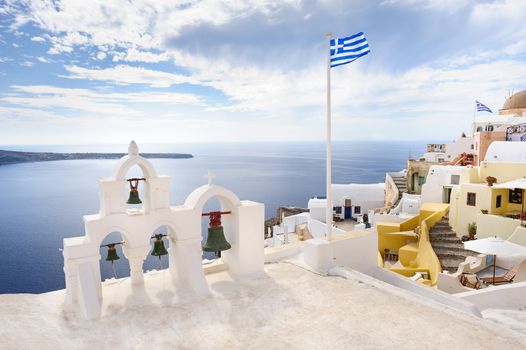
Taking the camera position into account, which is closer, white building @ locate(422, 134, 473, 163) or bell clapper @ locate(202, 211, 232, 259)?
bell clapper @ locate(202, 211, 232, 259)

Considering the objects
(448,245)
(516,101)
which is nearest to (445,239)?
(448,245)

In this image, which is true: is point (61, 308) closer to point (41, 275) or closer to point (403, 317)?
point (403, 317)

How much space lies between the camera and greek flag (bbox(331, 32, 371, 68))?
950 cm

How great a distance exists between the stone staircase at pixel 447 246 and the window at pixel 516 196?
160 inches

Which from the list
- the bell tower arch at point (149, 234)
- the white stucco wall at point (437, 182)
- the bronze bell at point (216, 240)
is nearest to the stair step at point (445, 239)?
the white stucco wall at point (437, 182)

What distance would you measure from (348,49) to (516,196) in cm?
1909

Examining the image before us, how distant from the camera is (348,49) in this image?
9695 mm

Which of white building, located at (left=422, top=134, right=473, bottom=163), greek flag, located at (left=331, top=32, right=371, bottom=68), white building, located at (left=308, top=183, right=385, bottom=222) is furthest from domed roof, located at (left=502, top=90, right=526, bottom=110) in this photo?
greek flag, located at (left=331, top=32, right=371, bottom=68)

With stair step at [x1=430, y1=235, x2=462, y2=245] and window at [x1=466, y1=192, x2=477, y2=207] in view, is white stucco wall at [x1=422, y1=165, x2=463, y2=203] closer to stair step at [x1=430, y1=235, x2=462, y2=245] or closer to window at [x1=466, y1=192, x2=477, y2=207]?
window at [x1=466, y1=192, x2=477, y2=207]

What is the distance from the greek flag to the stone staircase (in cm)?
1526

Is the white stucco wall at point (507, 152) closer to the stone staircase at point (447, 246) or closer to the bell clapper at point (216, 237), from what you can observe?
the stone staircase at point (447, 246)

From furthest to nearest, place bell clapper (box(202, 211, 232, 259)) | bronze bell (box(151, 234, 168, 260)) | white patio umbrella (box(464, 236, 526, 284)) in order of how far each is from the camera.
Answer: white patio umbrella (box(464, 236, 526, 284)) → bronze bell (box(151, 234, 168, 260)) → bell clapper (box(202, 211, 232, 259))

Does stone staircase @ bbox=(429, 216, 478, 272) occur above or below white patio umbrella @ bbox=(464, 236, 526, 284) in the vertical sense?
below

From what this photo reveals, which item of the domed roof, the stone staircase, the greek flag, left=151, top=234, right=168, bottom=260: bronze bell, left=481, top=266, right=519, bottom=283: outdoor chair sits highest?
the domed roof
